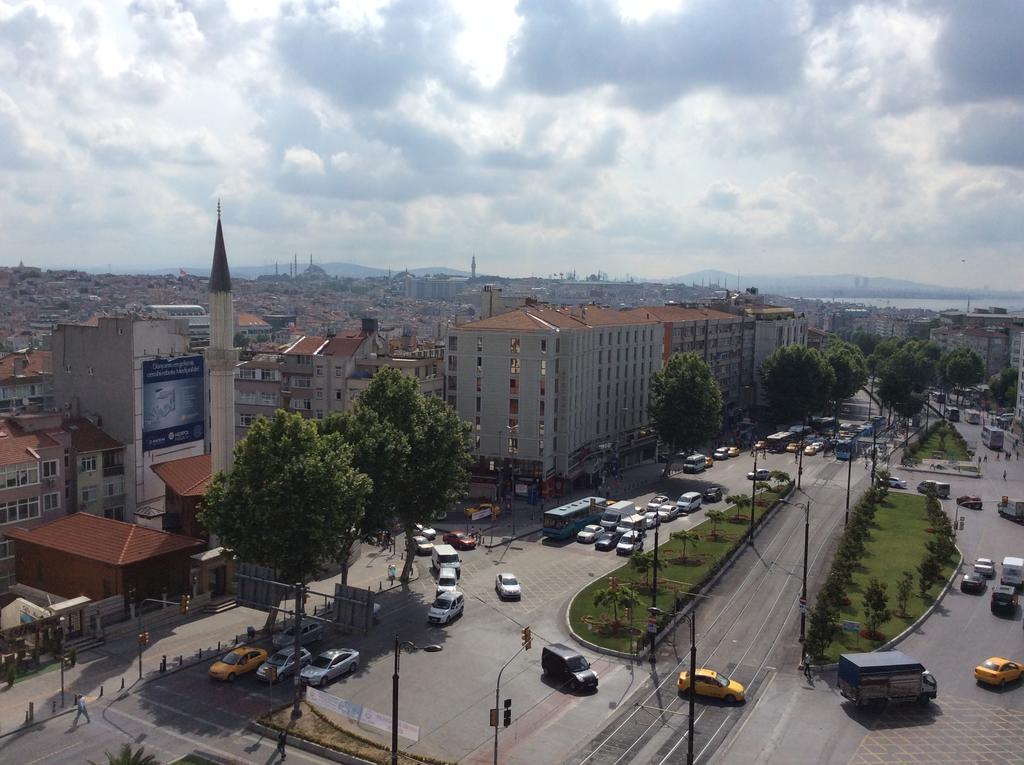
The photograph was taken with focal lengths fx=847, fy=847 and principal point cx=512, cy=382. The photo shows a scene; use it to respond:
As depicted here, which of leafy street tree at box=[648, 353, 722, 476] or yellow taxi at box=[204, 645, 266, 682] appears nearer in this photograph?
yellow taxi at box=[204, 645, 266, 682]

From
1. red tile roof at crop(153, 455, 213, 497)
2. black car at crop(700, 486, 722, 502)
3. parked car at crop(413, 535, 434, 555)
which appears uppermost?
red tile roof at crop(153, 455, 213, 497)

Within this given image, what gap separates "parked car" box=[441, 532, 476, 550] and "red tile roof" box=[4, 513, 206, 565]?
60.1 ft

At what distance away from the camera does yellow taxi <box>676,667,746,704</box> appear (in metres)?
35.3

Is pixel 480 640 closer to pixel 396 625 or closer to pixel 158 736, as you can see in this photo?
pixel 396 625

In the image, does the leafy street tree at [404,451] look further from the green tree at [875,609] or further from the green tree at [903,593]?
the green tree at [903,593]

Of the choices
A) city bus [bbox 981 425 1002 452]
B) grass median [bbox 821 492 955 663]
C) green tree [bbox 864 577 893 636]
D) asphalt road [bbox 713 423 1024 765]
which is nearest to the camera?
asphalt road [bbox 713 423 1024 765]

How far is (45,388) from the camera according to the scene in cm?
8288

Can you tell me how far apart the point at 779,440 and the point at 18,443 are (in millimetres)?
82774

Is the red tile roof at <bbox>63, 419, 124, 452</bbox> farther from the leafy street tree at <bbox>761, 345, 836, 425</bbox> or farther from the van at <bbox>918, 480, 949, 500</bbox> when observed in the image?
the leafy street tree at <bbox>761, 345, 836, 425</bbox>

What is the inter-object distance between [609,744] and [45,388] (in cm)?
7220

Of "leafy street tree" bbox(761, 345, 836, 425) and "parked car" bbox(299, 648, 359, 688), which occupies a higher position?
"leafy street tree" bbox(761, 345, 836, 425)

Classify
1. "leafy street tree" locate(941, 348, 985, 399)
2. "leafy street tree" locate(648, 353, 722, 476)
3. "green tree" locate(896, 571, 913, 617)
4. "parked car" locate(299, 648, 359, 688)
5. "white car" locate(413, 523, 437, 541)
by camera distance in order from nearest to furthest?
"parked car" locate(299, 648, 359, 688) < "green tree" locate(896, 571, 913, 617) < "white car" locate(413, 523, 437, 541) < "leafy street tree" locate(648, 353, 722, 476) < "leafy street tree" locate(941, 348, 985, 399)

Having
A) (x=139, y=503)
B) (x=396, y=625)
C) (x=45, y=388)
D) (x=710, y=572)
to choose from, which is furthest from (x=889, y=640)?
(x=45, y=388)

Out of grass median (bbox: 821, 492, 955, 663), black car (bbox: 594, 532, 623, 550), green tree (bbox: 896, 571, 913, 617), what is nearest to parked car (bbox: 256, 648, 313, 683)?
grass median (bbox: 821, 492, 955, 663)
